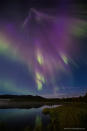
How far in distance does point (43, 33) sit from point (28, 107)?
1179mm

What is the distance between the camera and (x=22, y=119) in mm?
2656

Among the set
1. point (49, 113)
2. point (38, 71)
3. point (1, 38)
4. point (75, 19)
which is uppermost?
point (75, 19)

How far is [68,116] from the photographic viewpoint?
2619 mm

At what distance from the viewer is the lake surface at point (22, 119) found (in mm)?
2631

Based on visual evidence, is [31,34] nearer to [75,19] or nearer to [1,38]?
→ [1,38]

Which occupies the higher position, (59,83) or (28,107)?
(59,83)

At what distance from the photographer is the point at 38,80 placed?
107 inches

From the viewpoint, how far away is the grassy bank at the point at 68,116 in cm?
260

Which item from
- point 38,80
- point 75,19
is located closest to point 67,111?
point 38,80

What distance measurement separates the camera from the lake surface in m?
2.63

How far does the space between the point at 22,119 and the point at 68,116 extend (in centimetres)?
68

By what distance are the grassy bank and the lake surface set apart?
0.27ft

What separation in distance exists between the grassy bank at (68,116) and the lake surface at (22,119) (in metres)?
0.08

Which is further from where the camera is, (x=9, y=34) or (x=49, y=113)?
(x=9, y=34)
